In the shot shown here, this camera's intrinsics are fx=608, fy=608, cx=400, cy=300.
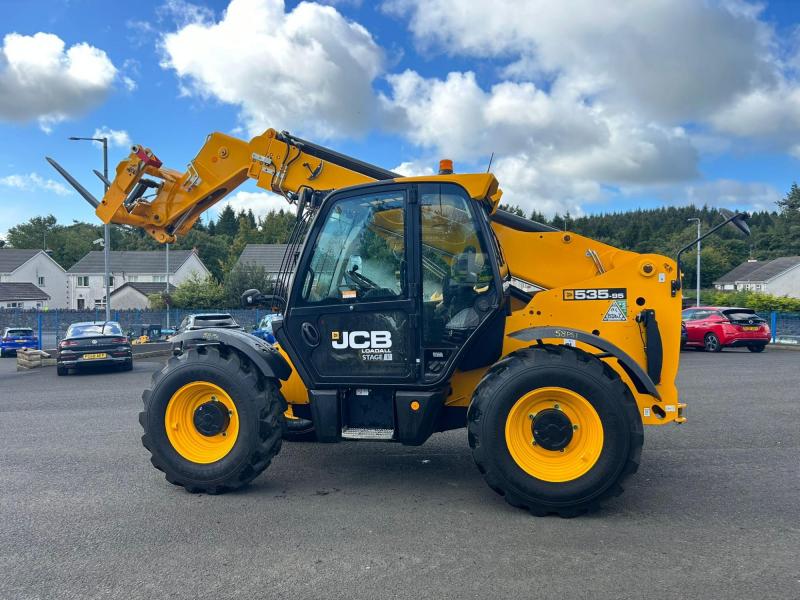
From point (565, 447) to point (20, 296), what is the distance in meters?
72.4

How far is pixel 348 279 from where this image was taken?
5184 mm

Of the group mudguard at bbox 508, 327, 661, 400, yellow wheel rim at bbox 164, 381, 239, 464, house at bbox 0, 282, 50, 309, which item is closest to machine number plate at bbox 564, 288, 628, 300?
mudguard at bbox 508, 327, 661, 400

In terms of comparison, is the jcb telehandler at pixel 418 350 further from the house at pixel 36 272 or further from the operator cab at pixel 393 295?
the house at pixel 36 272

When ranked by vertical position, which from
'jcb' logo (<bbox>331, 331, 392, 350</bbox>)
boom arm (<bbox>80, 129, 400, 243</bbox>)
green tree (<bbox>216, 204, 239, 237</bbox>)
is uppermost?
green tree (<bbox>216, 204, 239, 237</bbox>)

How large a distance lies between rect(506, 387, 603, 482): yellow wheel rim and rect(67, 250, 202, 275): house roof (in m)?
74.6

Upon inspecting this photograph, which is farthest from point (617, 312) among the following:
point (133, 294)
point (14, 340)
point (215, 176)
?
point (133, 294)

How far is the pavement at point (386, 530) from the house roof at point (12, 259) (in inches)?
3143

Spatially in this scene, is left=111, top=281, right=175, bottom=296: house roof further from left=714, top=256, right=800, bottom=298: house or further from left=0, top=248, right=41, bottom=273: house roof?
left=714, top=256, right=800, bottom=298: house

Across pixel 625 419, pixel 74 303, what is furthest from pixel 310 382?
pixel 74 303

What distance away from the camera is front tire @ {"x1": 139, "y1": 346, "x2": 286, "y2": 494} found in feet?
16.6

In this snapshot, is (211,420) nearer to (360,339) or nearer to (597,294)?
(360,339)

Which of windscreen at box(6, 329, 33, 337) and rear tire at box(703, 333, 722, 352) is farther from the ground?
windscreen at box(6, 329, 33, 337)

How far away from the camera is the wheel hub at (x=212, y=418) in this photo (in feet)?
17.2

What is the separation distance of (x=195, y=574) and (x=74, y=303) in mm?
81521
